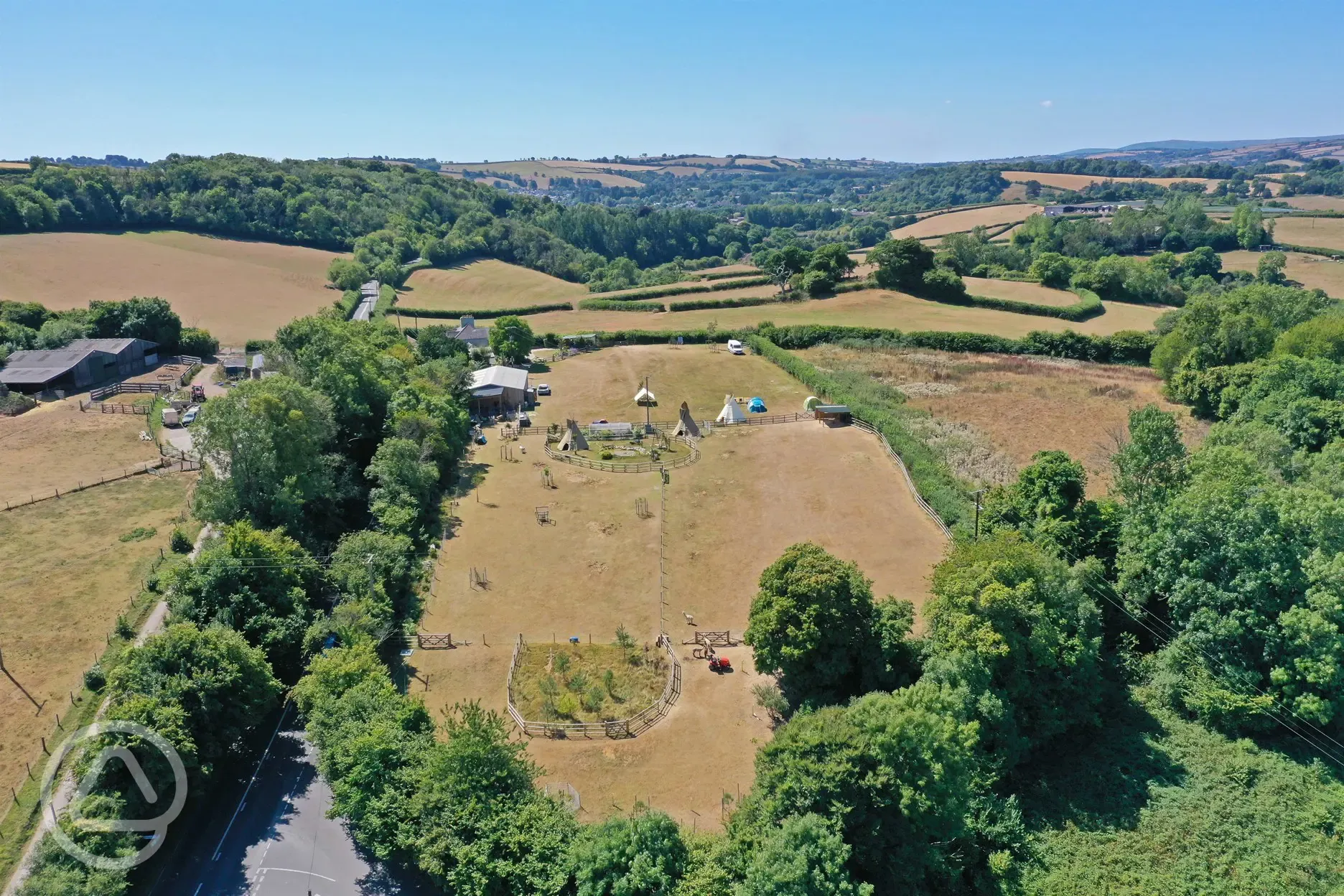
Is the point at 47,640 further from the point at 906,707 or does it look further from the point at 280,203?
the point at 280,203

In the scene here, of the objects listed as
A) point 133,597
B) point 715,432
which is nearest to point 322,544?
point 133,597

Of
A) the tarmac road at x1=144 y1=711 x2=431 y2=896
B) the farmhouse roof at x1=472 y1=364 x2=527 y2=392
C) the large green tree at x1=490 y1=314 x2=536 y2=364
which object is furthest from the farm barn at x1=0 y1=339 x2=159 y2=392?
the tarmac road at x1=144 y1=711 x2=431 y2=896

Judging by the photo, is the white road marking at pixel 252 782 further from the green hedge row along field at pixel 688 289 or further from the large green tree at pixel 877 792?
the green hedge row along field at pixel 688 289

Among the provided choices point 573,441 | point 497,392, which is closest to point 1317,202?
point 497,392

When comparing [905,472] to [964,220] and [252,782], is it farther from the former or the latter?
[964,220]

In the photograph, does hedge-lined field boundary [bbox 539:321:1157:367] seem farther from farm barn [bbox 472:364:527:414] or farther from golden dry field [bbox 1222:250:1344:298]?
golden dry field [bbox 1222:250:1344:298]

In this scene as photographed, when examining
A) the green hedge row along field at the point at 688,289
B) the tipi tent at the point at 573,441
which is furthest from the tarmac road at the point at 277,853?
the green hedge row along field at the point at 688,289

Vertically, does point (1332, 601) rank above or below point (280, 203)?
below
